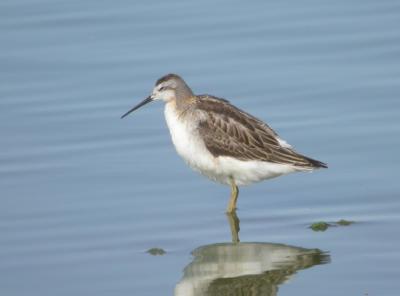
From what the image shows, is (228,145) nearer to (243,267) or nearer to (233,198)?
(233,198)

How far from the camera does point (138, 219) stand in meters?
13.2

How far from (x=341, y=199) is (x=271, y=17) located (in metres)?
6.17

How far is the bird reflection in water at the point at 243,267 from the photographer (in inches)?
441

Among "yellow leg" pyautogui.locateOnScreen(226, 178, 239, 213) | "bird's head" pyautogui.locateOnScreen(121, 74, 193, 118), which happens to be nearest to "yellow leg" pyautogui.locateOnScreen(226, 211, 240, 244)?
"yellow leg" pyautogui.locateOnScreen(226, 178, 239, 213)

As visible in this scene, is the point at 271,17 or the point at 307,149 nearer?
the point at 307,149

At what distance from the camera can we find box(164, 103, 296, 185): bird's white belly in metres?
13.9

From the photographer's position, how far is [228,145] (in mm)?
14039

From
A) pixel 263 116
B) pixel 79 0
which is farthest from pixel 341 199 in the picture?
pixel 79 0

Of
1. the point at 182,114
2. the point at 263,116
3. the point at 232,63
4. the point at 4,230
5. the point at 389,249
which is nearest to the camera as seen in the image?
the point at 389,249

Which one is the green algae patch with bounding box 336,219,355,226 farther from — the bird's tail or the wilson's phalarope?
the wilson's phalarope

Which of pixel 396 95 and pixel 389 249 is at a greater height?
pixel 396 95

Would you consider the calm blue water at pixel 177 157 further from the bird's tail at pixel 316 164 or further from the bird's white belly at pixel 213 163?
the bird's tail at pixel 316 164

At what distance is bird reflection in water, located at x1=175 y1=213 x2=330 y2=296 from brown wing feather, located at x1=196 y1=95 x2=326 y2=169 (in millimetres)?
1541

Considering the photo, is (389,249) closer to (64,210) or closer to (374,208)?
(374,208)
